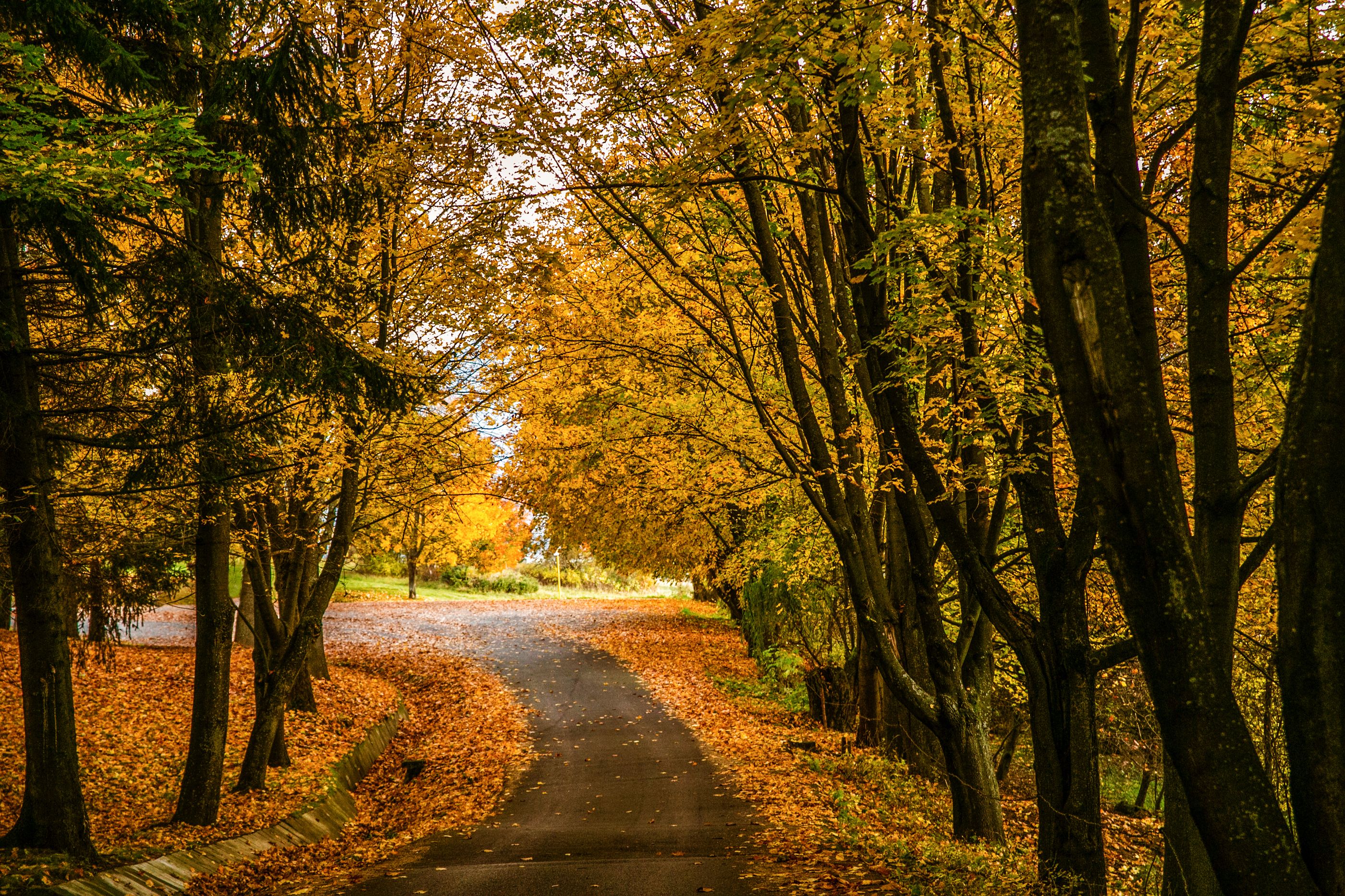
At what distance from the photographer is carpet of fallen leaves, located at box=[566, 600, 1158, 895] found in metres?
6.36

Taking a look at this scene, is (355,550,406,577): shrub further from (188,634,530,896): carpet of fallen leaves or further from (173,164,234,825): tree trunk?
(173,164,234,825): tree trunk

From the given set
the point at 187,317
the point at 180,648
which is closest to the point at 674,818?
the point at 187,317

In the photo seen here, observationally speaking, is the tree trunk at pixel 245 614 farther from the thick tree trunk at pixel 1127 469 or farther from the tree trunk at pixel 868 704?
the thick tree trunk at pixel 1127 469

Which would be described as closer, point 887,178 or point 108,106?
point 108,106

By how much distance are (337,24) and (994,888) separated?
1057 centimetres

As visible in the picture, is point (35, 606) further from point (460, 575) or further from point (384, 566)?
point (384, 566)

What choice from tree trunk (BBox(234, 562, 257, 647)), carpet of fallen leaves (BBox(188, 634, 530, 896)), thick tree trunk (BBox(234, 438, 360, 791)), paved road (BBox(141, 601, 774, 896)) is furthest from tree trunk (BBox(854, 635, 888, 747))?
tree trunk (BBox(234, 562, 257, 647))

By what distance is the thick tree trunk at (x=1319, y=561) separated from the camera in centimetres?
254

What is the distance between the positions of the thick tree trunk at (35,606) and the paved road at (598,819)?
2.36 m

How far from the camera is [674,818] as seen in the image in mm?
9352

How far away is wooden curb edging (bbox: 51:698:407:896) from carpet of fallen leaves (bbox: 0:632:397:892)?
7.3 inches

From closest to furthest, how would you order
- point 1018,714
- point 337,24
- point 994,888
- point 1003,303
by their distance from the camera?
point 994,888, point 1003,303, point 337,24, point 1018,714

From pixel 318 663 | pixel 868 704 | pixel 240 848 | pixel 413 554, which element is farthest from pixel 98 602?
pixel 413 554

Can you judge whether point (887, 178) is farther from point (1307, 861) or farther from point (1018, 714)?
point (1018, 714)
